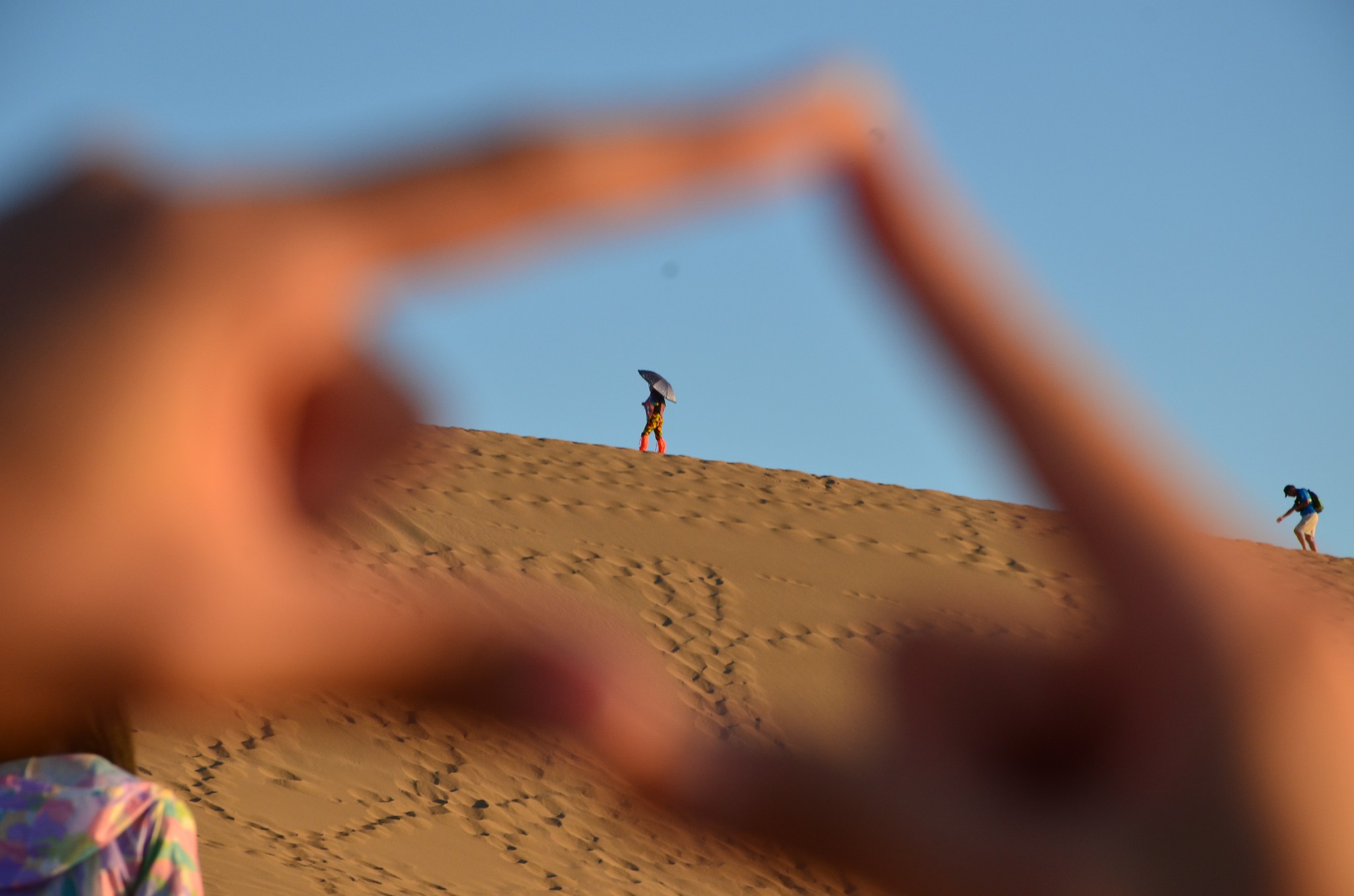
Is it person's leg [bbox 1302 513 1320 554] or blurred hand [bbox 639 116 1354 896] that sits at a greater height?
person's leg [bbox 1302 513 1320 554]

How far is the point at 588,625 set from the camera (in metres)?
0.51

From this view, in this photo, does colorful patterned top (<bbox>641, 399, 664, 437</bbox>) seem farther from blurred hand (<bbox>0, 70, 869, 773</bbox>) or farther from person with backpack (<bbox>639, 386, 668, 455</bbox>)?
blurred hand (<bbox>0, 70, 869, 773</bbox>)

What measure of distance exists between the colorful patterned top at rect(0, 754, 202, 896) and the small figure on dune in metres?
16.1

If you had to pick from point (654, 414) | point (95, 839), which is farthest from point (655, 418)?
point (95, 839)

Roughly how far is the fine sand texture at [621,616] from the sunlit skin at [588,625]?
20mm

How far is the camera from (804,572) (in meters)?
13.6

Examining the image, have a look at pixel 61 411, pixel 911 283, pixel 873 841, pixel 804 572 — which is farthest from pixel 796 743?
pixel 804 572

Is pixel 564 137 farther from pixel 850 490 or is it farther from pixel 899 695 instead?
pixel 850 490

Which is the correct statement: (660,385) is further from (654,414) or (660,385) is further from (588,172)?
(588,172)

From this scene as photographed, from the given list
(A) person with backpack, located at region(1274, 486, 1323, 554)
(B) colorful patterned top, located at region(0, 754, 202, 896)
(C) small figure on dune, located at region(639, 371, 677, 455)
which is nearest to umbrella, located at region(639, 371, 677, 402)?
(C) small figure on dune, located at region(639, 371, 677, 455)

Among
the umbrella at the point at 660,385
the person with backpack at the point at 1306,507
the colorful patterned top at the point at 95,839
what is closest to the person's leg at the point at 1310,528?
the person with backpack at the point at 1306,507

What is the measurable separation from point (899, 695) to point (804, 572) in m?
13.3

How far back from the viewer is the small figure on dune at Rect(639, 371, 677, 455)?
1780 cm

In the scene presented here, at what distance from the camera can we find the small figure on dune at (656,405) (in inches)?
701
